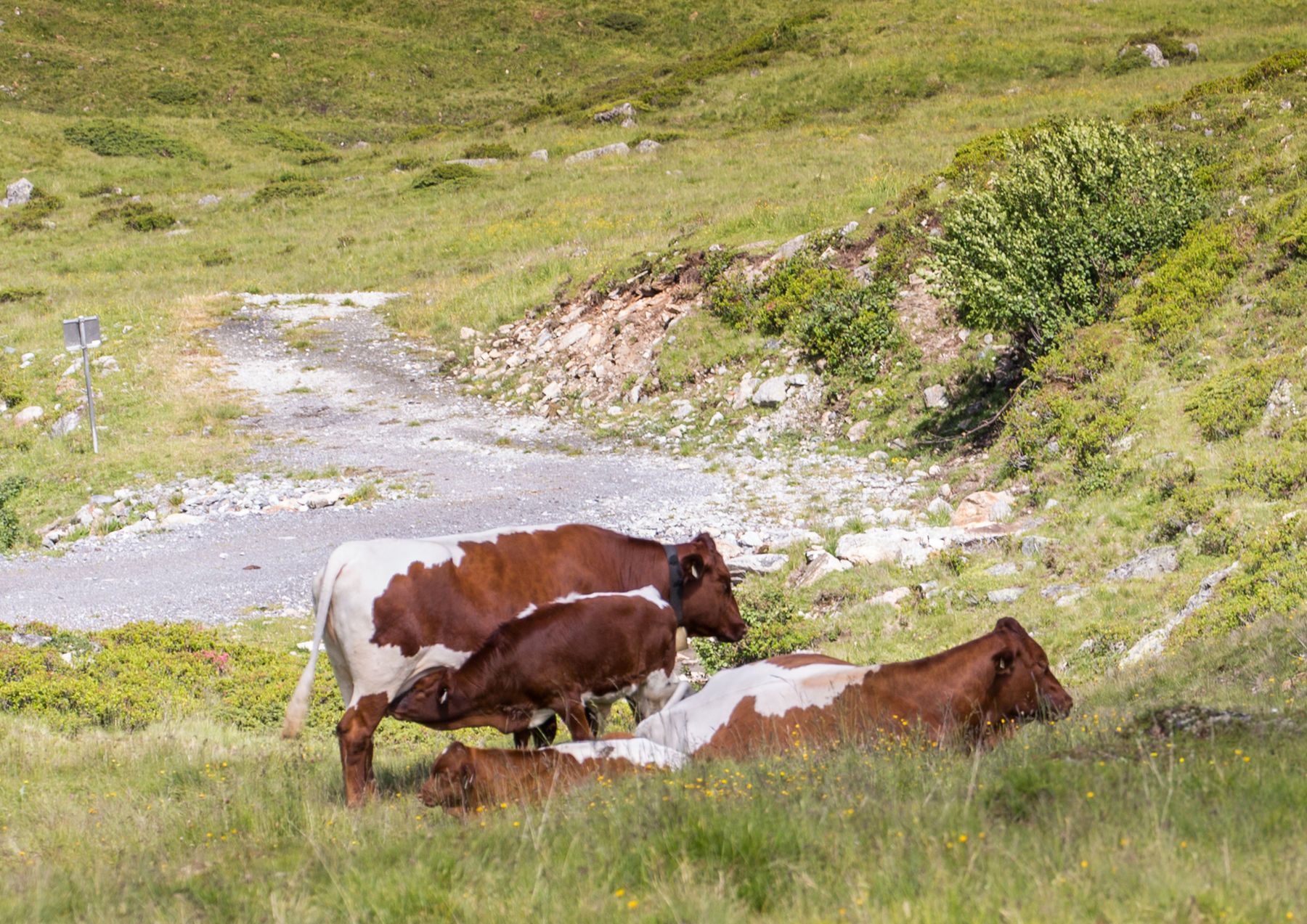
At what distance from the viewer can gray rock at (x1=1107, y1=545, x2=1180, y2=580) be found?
10930mm

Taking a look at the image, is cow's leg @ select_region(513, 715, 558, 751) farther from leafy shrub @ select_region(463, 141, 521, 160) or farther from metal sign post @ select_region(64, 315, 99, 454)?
leafy shrub @ select_region(463, 141, 521, 160)

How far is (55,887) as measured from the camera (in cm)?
449

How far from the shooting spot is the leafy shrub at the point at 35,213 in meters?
46.8

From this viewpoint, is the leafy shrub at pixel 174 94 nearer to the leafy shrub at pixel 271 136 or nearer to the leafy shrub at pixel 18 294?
the leafy shrub at pixel 271 136

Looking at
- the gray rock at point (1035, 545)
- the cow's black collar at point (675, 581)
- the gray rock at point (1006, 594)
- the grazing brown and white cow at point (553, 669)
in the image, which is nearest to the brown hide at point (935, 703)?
the grazing brown and white cow at point (553, 669)

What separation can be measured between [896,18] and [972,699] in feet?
199

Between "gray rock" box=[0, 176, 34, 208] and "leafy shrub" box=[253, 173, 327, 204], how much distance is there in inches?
455

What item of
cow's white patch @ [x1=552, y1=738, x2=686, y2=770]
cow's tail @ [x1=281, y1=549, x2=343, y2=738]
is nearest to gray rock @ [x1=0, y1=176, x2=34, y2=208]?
cow's tail @ [x1=281, y1=549, x2=343, y2=738]

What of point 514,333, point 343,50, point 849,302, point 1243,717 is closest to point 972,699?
point 1243,717

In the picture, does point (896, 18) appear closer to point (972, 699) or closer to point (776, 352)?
point (776, 352)

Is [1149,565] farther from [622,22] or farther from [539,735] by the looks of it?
[622,22]

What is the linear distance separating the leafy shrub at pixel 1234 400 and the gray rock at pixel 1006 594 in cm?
383

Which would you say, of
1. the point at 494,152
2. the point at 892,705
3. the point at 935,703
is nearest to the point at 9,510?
the point at 892,705

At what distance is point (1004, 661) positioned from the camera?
22.7ft
